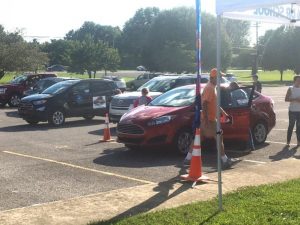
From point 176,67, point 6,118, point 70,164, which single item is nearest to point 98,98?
point 6,118

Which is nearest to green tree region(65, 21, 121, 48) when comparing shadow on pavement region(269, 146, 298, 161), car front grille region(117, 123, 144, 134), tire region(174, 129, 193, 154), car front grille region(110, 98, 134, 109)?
car front grille region(110, 98, 134, 109)

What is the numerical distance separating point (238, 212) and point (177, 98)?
5819 mm

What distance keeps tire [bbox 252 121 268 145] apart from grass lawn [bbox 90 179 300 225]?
5376mm

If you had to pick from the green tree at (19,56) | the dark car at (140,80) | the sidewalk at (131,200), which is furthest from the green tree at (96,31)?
the sidewalk at (131,200)

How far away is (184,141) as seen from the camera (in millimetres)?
11234

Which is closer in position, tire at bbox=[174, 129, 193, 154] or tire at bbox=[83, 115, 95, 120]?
tire at bbox=[174, 129, 193, 154]

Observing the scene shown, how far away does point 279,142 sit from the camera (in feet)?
43.7

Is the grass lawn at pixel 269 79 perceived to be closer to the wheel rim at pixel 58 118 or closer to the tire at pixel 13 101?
the tire at pixel 13 101

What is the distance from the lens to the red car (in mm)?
10984

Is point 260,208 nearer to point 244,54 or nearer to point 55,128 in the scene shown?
point 55,128

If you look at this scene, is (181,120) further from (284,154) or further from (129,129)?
(284,154)

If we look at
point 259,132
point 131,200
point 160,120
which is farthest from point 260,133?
point 131,200

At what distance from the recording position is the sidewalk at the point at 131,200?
6414mm

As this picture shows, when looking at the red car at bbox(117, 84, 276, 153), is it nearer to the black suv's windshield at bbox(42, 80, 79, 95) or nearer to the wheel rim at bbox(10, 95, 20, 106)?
the black suv's windshield at bbox(42, 80, 79, 95)
